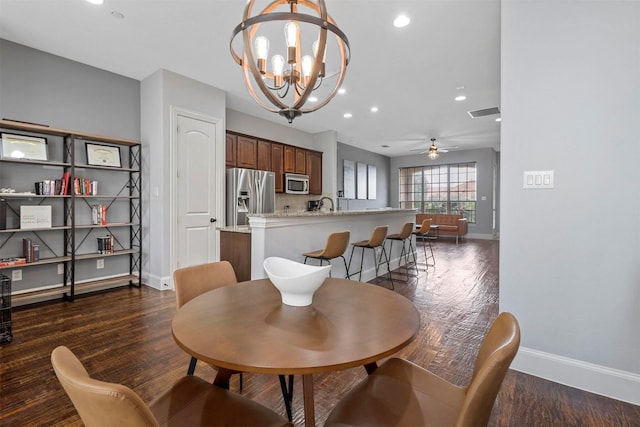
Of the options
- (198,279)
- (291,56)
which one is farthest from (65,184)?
(291,56)

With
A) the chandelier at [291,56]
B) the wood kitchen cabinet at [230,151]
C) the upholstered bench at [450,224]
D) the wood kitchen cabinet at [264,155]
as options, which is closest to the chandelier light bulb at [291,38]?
the chandelier at [291,56]

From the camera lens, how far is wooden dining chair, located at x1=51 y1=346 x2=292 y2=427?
0.60 meters

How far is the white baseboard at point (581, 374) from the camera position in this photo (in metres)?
1.71

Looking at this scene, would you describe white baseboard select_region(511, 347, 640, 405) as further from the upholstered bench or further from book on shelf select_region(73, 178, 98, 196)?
the upholstered bench

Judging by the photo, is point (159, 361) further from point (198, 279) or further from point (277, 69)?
point (277, 69)

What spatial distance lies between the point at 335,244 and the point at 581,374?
2.01m

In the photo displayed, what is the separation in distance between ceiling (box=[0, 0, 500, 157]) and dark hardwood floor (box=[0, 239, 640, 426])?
109 inches

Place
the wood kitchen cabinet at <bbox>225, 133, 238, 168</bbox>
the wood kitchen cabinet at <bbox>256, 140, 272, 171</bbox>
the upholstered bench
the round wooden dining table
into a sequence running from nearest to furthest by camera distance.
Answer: the round wooden dining table → the wood kitchen cabinet at <bbox>225, 133, 238, 168</bbox> → the wood kitchen cabinet at <bbox>256, 140, 272, 171</bbox> → the upholstered bench

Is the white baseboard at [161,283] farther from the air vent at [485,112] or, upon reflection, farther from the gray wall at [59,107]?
the air vent at [485,112]

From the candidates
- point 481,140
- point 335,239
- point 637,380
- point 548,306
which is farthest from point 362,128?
point 637,380

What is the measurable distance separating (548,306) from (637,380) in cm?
53

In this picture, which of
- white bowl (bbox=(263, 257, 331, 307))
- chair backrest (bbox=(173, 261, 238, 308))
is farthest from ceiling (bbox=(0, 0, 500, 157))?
white bowl (bbox=(263, 257, 331, 307))

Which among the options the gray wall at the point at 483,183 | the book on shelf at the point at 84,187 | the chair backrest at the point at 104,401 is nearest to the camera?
the chair backrest at the point at 104,401

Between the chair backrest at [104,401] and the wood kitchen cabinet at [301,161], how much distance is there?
19.5 ft
